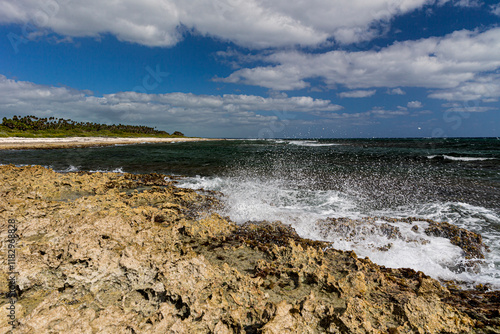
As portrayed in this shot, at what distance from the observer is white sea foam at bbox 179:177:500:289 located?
25.8 feet

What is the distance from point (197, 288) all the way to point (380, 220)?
31.9 ft

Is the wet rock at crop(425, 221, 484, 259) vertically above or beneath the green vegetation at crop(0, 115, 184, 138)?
beneath

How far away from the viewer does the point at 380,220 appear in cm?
1112

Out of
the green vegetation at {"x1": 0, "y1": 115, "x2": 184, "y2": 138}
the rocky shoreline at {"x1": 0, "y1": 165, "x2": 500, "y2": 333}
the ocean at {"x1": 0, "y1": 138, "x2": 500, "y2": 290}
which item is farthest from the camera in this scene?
the green vegetation at {"x1": 0, "y1": 115, "x2": 184, "y2": 138}

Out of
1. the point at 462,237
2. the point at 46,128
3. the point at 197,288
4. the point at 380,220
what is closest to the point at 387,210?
the point at 380,220

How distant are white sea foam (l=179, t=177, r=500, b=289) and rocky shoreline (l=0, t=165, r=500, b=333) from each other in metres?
1.40

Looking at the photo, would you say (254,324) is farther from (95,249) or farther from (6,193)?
(6,193)

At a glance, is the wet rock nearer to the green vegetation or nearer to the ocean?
the ocean

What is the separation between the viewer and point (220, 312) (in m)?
4.07

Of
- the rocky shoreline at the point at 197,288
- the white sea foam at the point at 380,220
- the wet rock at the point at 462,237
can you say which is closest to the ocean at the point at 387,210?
the white sea foam at the point at 380,220

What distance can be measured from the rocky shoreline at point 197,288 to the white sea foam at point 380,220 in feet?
4.61

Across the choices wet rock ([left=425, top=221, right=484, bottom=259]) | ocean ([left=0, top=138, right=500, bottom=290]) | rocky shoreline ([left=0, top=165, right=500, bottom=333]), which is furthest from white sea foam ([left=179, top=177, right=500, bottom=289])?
rocky shoreline ([left=0, top=165, right=500, bottom=333])

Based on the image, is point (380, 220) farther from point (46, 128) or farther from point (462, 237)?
point (46, 128)

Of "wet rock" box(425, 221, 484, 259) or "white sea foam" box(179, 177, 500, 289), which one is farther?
"wet rock" box(425, 221, 484, 259)
